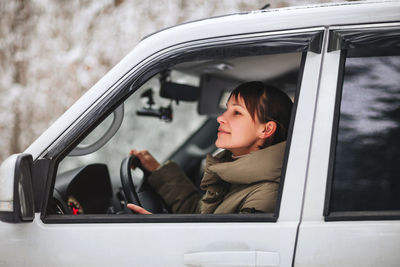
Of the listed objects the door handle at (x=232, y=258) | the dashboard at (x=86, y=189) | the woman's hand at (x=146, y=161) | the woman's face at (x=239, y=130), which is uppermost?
the woman's face at (x=239, y=130)

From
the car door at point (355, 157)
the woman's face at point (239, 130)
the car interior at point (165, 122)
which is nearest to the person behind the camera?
the car door at point (355, 157)

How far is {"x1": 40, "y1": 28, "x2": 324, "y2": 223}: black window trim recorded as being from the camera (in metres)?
1.44

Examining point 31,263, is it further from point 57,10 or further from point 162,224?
point 57,10

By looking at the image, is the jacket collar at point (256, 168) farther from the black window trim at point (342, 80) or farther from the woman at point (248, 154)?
the black window trim at point (342, 80)

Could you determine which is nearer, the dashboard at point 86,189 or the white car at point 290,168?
the white car at point 290,168

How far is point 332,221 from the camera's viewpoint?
54.2 inches

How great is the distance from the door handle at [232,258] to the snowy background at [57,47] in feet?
16.5

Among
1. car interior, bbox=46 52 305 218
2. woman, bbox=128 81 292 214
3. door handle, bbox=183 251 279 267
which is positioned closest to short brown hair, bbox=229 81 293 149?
woman, bbox=128 81 292 214

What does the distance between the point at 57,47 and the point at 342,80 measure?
558 cm

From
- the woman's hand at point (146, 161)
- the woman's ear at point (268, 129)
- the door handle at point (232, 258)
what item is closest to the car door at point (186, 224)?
the door handle at point (232, 258)

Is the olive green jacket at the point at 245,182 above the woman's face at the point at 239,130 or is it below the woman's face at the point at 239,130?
below

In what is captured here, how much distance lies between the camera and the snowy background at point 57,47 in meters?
6.20

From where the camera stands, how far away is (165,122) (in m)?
3.78

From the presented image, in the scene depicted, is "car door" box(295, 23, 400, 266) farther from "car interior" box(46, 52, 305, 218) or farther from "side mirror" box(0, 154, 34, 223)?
"side mirror" box(0, 154, 34, 223)
